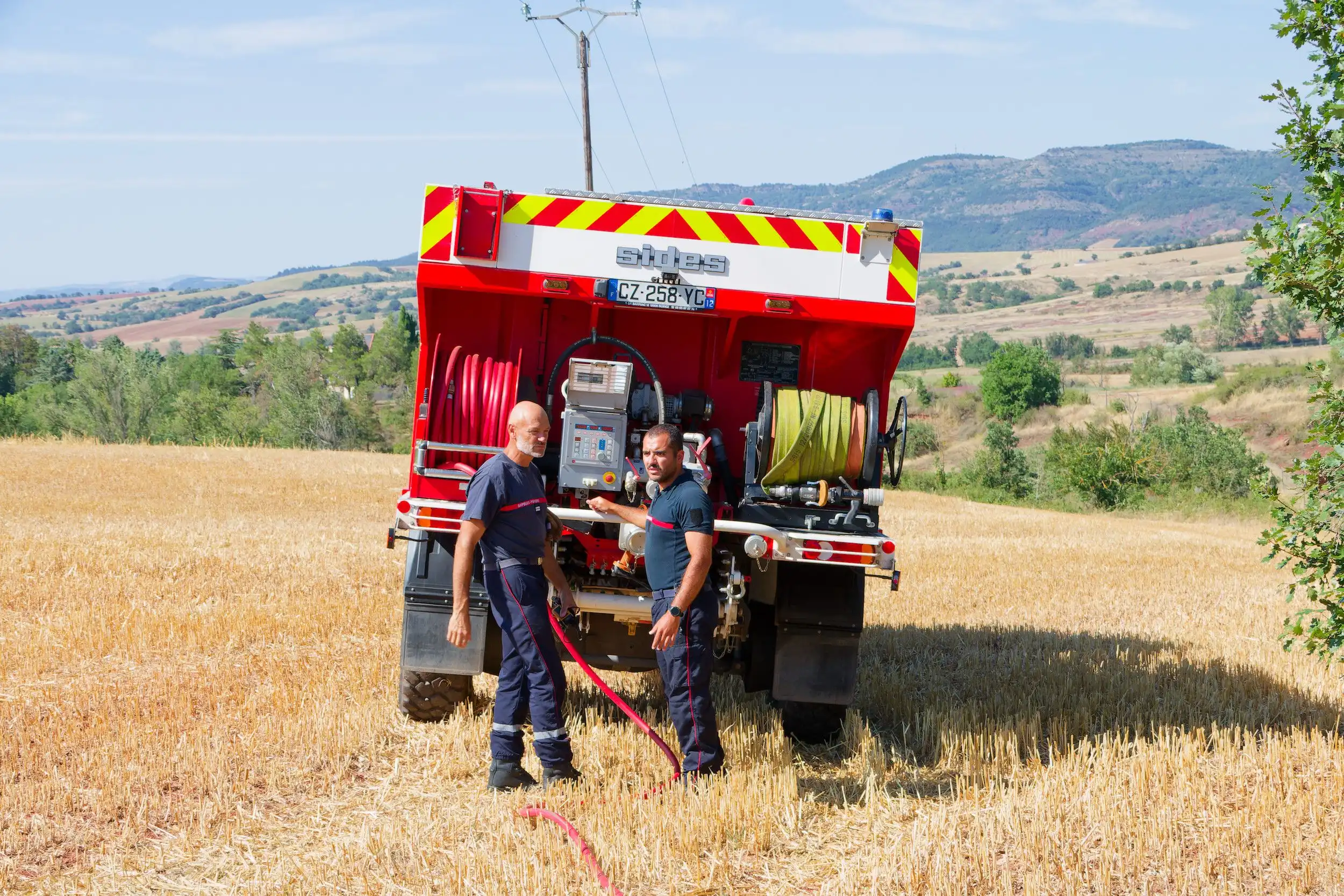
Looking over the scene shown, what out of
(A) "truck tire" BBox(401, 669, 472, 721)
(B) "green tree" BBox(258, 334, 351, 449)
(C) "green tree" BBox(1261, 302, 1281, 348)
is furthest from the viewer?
(C) "green tree" BBox(1261, 302, 1281, 348)

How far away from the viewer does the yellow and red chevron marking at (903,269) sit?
6.75 meters

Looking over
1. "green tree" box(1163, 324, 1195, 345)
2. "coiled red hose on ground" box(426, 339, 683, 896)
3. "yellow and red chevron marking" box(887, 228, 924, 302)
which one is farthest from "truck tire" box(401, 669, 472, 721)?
"green tree" box(1163, 324, 1195, 345)

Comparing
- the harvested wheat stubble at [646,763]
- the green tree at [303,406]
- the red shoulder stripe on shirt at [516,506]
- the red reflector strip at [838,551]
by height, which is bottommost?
the green tree at [303,406]

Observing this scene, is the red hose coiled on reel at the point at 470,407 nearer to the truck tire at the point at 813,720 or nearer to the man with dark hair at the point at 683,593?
the man with dark hair at the point at 683,593

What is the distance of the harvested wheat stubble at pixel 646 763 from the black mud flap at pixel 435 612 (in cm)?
43

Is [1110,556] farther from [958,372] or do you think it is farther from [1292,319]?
[1292,319]

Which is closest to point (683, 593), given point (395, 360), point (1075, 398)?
point (1075, 398)

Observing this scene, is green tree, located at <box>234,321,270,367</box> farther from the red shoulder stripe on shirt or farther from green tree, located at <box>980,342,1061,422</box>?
the red shoulder stripe on shirt

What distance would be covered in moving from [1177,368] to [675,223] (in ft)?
243

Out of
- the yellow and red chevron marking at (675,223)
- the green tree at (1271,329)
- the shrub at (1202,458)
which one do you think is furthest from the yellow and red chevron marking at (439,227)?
the green tree at (1271,329)

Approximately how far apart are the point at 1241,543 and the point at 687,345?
1800 cm

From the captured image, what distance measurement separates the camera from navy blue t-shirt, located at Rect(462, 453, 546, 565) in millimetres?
5895

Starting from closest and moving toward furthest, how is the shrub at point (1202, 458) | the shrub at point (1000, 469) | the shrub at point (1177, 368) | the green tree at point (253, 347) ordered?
the shrub at point (1202, 458), the shrub at point (1000, 469), the shrub at point (1177, 368), the green tree at point (253, 347)

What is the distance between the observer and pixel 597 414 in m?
6.60
